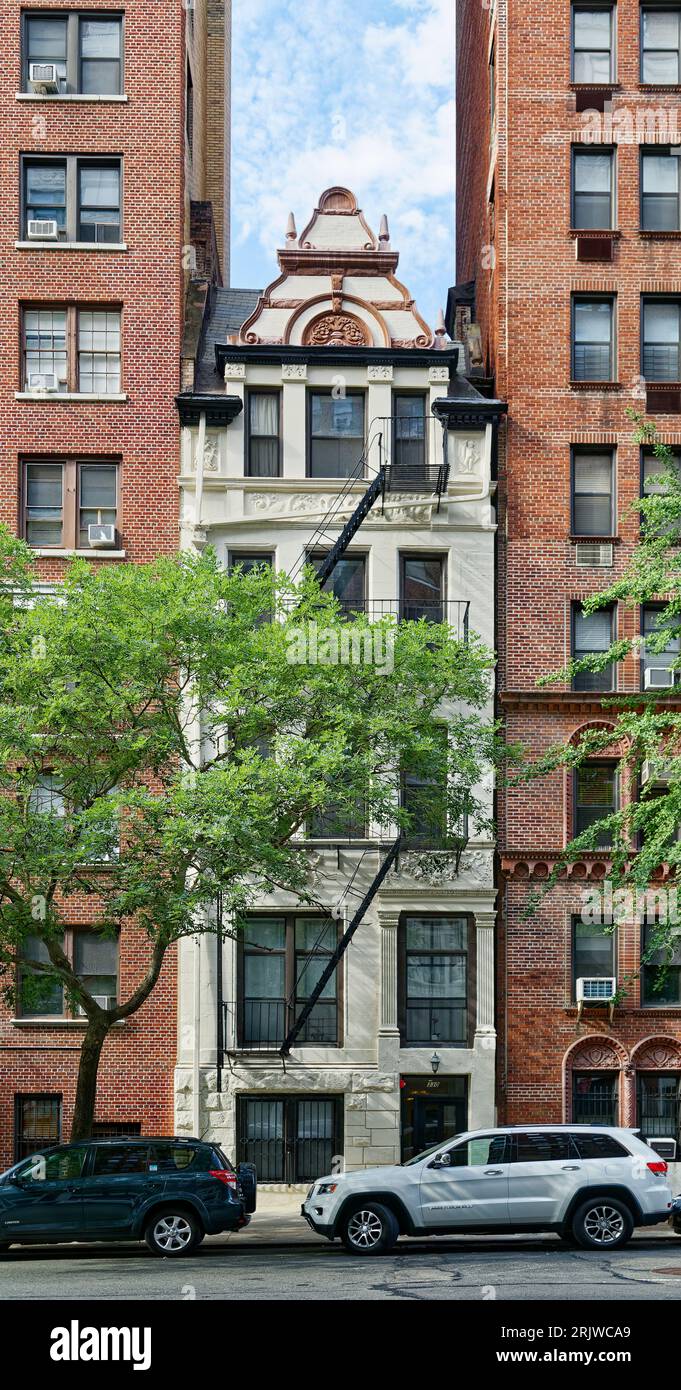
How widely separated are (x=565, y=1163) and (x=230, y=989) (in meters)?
10.9

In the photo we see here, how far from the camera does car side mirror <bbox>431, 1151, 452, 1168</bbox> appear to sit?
62.0 ft

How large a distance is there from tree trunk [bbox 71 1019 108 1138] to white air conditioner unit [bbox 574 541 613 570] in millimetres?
13711

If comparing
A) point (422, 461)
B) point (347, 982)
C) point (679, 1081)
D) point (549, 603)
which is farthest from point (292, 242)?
point (679, 1081)

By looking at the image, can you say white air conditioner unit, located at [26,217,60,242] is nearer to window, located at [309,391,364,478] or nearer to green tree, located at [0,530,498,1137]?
window, located at [309,391,364,478]

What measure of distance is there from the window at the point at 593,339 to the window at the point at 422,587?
15.9ft

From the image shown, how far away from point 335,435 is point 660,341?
691cm

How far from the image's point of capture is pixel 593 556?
3069 centimetres

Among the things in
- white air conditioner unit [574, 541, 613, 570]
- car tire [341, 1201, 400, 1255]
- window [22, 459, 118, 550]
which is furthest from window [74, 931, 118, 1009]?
white air conditioner unit [574, 541, 613, 570]

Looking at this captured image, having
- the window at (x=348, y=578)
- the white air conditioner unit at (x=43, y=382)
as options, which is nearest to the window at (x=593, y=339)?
the window at (x=348, y=578)

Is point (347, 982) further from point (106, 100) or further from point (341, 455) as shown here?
point (106, 100)

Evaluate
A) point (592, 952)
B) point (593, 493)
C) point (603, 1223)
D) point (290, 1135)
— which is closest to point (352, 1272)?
point (603, 1223)

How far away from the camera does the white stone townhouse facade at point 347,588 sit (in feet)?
93.4

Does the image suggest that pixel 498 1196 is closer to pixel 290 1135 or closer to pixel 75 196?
pixel 290 1135

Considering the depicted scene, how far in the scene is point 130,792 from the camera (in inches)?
812
